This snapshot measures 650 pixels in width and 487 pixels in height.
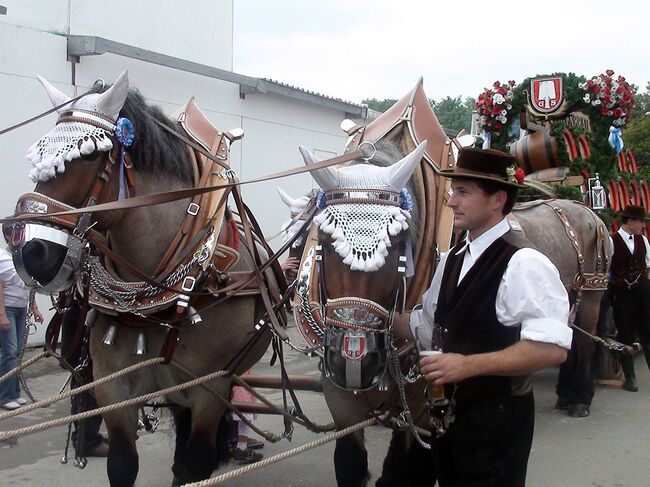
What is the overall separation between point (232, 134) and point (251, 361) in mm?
1260

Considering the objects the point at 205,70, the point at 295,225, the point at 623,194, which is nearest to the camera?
the point at 295,225

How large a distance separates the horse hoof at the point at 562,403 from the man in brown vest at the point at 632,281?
3.62 feet

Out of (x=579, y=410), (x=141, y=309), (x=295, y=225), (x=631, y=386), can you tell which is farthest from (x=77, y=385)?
(x=631, y=386)

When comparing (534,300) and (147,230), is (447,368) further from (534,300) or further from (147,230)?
(147,230)

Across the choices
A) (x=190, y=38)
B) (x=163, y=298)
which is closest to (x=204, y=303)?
(x=163, y=298)

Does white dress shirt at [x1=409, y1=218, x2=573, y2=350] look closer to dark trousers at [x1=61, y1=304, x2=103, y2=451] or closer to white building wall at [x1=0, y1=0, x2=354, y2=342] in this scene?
dark trousers at [x1=61, y1=304, x2=103, y2=451]

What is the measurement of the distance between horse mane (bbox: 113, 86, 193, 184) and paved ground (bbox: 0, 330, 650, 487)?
220 centimetres

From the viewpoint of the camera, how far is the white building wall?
7.42 m

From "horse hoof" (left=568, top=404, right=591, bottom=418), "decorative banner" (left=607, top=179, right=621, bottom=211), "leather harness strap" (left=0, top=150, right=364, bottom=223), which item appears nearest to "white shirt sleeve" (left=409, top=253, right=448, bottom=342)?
"leather harness strap" (left=0, top=150, right=364, bottom=223)

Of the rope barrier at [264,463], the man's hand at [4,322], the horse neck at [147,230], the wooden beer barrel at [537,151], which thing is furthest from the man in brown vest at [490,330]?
the wooden beer barrel at [537,151]

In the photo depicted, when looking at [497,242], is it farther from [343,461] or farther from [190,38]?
[190,38]

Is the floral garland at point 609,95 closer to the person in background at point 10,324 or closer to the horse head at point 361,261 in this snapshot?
the horse head at point 361,261

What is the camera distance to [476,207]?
7.64 feet

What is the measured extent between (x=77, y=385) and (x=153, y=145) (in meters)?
1.52
